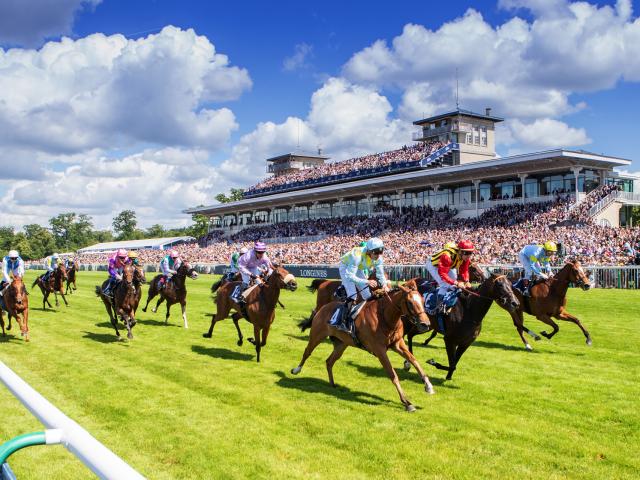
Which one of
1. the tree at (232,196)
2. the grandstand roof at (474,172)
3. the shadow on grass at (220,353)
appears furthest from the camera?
the tree at (232,196)

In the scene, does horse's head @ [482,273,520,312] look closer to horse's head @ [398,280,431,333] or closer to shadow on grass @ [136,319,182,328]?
horse's head @ [398,280,431,333]

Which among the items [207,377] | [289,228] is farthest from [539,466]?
[289,228]

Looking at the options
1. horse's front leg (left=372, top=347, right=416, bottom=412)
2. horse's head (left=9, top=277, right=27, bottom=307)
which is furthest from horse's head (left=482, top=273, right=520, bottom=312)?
horse's head (left=9, top=277, right=27, bottom=307)

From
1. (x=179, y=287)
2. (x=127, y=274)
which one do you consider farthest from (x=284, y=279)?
(x=179, y=287)

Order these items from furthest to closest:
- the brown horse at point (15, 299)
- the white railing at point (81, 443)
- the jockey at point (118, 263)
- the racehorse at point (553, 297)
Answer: the jockey at point (118, 263) → the brown horse at point (15, 299) → the racehorse at point (553, 297) → the white railing at point (81, 443)

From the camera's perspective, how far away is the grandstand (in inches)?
1444

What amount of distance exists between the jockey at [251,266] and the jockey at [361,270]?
3035 millimetres

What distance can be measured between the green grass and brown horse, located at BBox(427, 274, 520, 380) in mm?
573

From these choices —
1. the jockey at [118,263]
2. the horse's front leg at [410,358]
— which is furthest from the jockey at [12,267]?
the horse's front leg at [410,358]

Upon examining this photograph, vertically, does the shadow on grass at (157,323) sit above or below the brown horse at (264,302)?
below

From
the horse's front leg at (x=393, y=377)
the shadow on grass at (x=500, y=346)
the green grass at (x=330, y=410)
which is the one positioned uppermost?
the horse's front leg at (x=393, y=377)

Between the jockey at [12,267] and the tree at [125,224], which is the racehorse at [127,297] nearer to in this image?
the jockey at [12,267]

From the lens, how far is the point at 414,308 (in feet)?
22.1

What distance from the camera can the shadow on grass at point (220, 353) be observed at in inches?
404
